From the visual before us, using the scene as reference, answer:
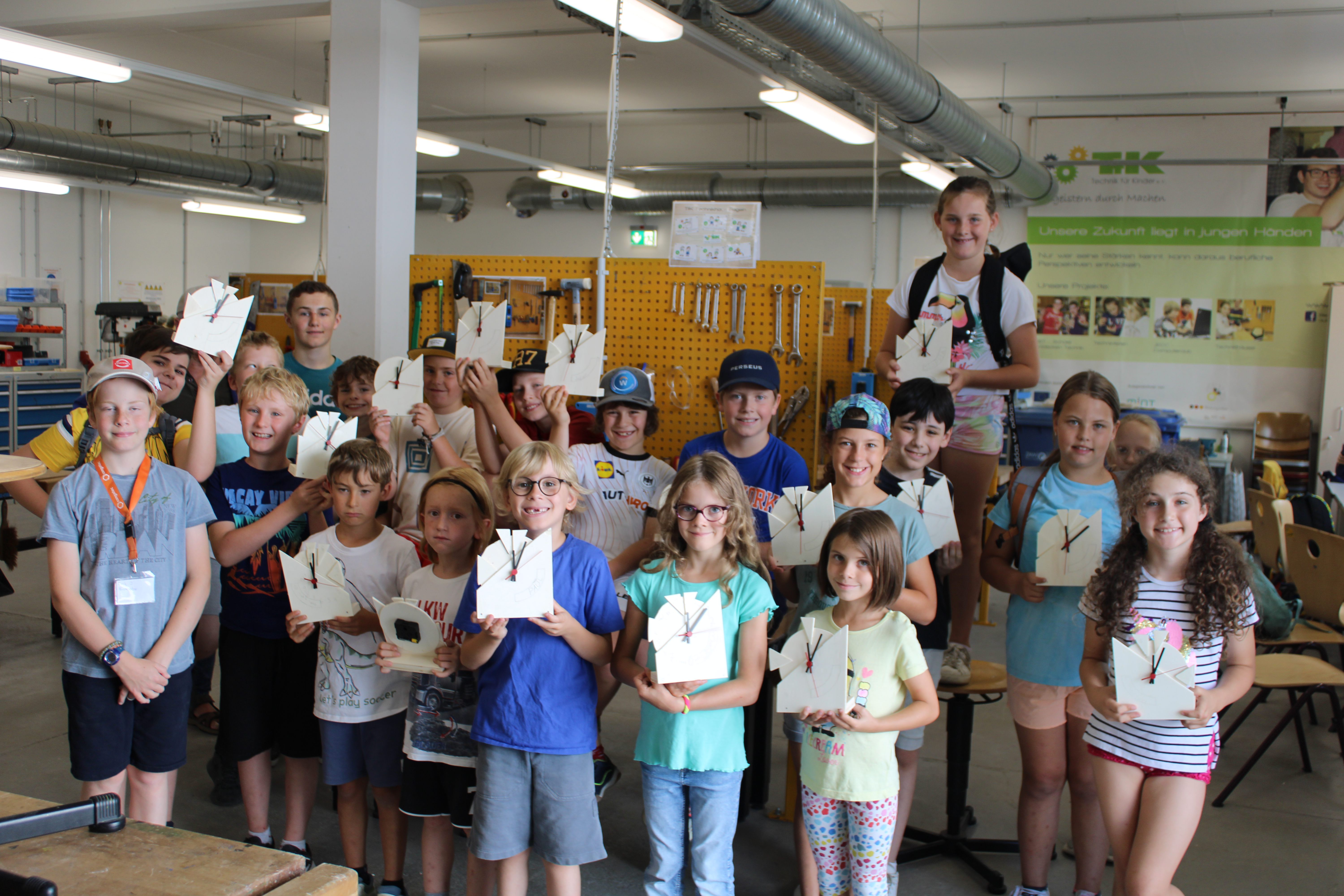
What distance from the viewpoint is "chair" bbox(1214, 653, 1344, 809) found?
320 cm

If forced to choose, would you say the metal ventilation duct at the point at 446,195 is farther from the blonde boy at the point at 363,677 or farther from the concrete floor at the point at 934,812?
the blonde boy at the point at 363,677

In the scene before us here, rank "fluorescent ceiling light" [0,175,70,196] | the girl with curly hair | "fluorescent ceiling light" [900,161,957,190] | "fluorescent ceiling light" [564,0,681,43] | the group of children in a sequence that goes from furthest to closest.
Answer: "fluorescent ceiling light" [0,175,70,196], "fluorescent ceiling light" [900,161,957,190], "fluorescent ceiling light" [564,0,681,43], the group of children, the girl with curly hair

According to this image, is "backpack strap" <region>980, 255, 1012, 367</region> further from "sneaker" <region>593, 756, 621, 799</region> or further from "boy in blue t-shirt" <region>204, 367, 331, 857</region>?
"boy in blue t-shirt" <region>204, 367, 331, 857</region>

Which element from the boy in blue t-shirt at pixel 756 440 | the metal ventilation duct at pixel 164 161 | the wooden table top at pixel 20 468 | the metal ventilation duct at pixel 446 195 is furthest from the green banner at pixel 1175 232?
the wooden table top at pixel 20 468

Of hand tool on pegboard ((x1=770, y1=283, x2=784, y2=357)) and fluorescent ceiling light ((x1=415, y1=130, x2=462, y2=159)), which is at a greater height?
fluorescent ceiling light ((x1=415, y1=130, x2=462, y2=159))

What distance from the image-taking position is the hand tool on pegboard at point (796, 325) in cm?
347

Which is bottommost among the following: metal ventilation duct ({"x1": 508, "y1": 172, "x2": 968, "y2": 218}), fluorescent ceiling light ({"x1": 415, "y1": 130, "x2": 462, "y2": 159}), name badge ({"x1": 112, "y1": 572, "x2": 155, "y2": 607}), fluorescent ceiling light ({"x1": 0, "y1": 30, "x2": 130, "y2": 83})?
name badge ({"x1": 112, "y1": 572, "x2": 155, "y2": 607})

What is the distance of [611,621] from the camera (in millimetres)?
2141

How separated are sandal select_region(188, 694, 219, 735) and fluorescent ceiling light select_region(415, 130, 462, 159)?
185 inches

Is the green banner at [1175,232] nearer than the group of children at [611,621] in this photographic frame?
No

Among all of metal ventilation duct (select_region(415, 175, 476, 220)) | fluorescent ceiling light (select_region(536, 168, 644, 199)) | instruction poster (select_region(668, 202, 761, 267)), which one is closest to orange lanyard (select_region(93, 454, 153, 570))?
instruction poster (select_region(668, 202, 761, 267))

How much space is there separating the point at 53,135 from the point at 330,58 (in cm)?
556

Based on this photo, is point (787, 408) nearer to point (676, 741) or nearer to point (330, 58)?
point (676, 741)

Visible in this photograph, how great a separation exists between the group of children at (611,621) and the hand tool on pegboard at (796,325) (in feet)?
2.33
